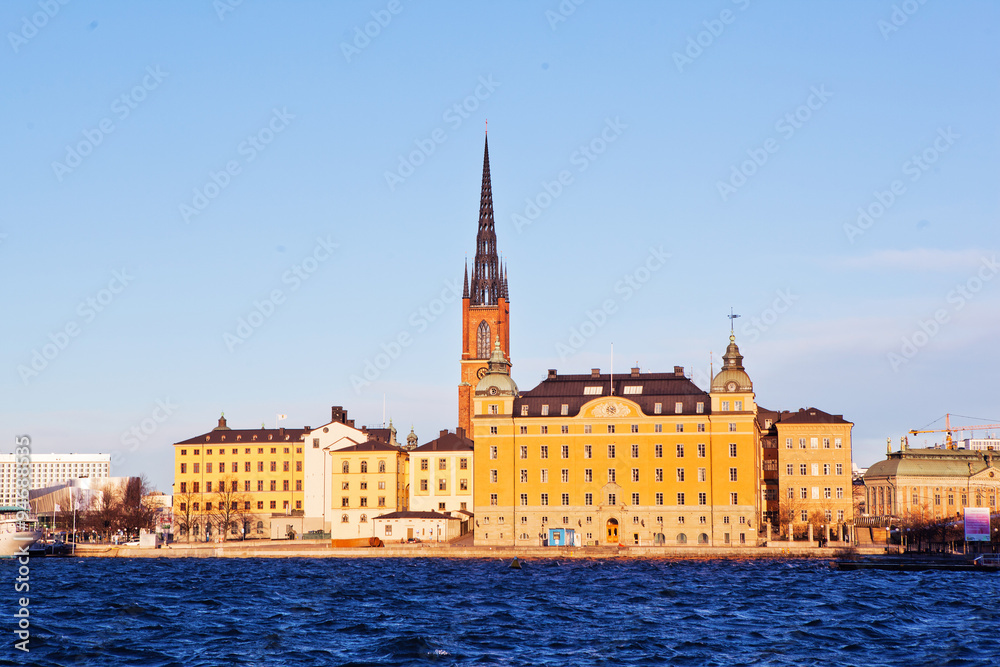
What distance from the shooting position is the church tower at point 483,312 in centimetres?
16925

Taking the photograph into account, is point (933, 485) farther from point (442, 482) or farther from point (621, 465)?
point (442, 482)

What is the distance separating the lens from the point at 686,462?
11850 centimetres

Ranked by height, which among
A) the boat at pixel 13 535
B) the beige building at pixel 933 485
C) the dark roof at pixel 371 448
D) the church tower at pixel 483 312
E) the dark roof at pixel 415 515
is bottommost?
the boat at pixel 13 535

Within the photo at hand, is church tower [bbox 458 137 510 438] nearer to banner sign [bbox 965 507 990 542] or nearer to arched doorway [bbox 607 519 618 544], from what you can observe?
arched doorway [bbox 607 519 618 544]

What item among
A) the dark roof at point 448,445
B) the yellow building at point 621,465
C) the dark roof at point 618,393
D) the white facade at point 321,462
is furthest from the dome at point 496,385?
the white facade at point 321,462

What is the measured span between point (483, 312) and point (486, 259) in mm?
8691

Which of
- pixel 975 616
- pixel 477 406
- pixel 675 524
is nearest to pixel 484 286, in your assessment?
pixel 477 406

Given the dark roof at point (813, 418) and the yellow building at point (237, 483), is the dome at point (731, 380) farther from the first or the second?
the yellow building at point (237, 483)

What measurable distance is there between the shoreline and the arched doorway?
4824 mm

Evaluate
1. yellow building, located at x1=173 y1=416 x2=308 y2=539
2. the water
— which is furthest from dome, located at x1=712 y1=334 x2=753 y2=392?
yellow building, located at x1=173 y1=416 x2=308 y2=539

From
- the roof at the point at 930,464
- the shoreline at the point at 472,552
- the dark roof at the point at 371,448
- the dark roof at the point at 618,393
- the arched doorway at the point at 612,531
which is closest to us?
the shoreline at the point at 472,552

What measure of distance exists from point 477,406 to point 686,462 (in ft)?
67.8

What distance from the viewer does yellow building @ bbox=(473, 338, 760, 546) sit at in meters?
118

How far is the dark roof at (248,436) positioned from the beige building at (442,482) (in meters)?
24.1
